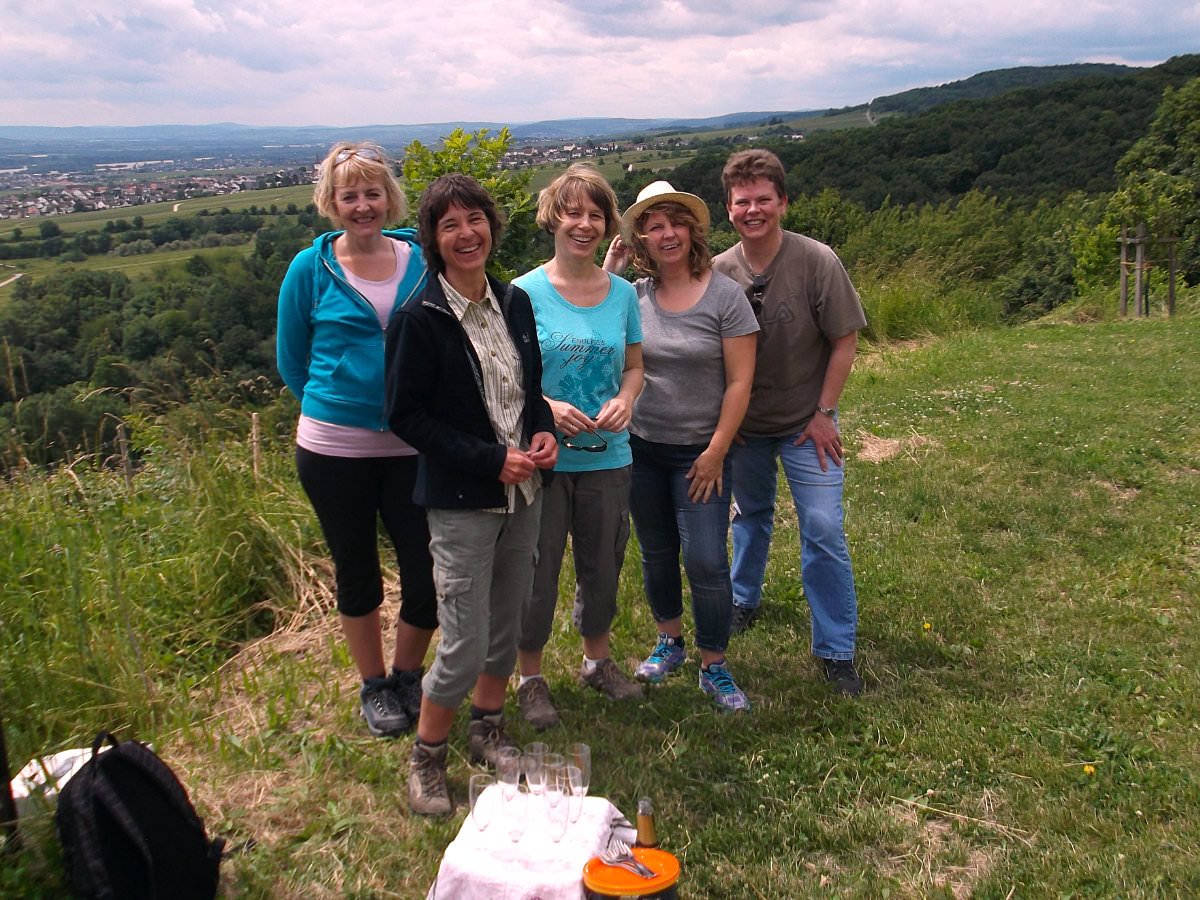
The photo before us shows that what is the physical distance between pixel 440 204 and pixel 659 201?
91 centimetres

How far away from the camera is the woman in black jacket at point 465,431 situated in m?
2.39

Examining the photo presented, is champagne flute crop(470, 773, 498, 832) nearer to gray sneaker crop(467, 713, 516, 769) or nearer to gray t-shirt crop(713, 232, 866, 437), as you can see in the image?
gray sneaker crop(467, 713, 516, 769)

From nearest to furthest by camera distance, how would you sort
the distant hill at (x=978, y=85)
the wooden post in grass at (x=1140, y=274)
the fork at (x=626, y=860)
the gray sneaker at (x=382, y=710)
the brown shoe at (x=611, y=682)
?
1. the fork at (x=626, y=860)
2. the gray sneaker at (x=382, y=710)
3. the brown shoe at (x=611, y=682)
4. the wooden post in grass at (x=1140, y=274)
5. the distant hill at (x=978, y=85)

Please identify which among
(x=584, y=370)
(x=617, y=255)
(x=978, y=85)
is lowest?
(x=584, y=370)

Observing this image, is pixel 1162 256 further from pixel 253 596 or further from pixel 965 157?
pixel 965 157

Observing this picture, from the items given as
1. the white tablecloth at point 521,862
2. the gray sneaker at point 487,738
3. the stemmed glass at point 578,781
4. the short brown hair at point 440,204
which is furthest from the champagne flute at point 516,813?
the short brown hair at point 440,204

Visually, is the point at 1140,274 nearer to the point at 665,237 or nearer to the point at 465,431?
the point at 665,237

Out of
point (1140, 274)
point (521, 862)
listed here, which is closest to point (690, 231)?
point (521, 862)

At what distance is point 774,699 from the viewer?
11.1ft

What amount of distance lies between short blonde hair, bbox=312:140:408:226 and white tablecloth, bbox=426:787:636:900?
1.97 meters

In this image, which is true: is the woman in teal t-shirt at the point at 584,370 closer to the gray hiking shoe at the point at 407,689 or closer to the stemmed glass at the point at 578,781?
the gray hiking shoe at the point at 407,689

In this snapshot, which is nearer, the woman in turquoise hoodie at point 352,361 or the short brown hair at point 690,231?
the woman in turquoise hoodie at point 352,361

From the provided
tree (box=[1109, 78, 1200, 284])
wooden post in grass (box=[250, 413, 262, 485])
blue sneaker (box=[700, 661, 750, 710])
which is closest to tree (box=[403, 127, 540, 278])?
wooden post in grass (box=[250, 413, 262, 485])

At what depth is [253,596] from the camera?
14.7 feet
